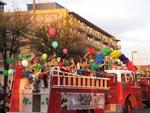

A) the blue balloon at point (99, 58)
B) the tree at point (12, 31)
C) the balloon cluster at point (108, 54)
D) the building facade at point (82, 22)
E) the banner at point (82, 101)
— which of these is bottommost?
the banner at point (82, 101)

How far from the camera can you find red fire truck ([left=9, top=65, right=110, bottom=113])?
15.3m

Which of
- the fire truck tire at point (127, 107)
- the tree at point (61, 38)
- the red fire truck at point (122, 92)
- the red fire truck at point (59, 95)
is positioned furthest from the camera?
the tree at point (61, 38)

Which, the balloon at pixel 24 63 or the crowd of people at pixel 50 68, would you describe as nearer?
the crowd of people at pixel 50 68

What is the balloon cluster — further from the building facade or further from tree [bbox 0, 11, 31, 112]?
the building facade

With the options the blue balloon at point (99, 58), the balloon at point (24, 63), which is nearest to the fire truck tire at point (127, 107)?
the blue balloon at point (99, 58)

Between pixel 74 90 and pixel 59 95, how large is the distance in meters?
0.96

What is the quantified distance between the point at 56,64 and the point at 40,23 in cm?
3650

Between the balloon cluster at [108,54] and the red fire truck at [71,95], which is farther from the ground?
the balloon cluster at [108,54]

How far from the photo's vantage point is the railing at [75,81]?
50.6 feet

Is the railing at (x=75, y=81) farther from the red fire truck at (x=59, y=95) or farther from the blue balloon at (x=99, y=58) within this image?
the blue balloon at (x=99, y=58)

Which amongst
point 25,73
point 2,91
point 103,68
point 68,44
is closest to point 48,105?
point 25,73

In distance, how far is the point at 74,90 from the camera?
1628cm

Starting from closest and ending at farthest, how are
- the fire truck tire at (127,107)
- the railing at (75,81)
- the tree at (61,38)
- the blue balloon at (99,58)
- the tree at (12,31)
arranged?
1. the railing at (75,81)
2. the blue balloon at (99,58)
3. the fire truck tire at (127,107)
4. the tree at (12,31)
5. the tree at (61,38)

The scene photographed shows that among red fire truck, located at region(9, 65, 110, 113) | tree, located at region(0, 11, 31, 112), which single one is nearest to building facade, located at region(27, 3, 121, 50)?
tree, located at region(0, 11, 31, 112)
